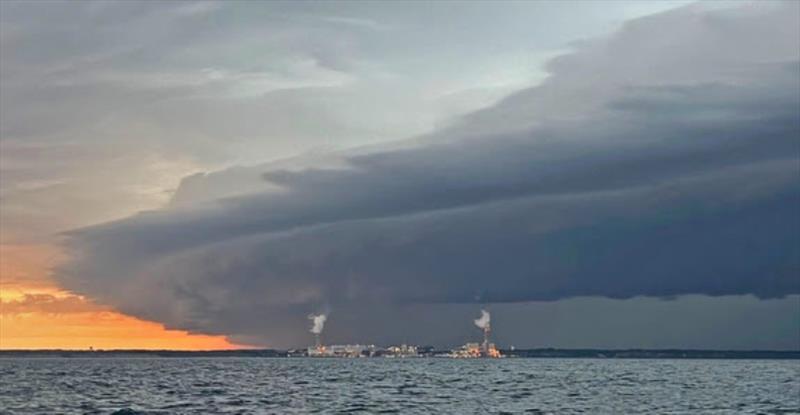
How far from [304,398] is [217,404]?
19284 mm

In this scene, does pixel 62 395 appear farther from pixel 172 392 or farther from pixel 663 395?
pixel 663 395

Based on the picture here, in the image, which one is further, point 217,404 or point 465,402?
point 465,402

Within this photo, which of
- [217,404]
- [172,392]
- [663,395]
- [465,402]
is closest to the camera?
[217,404]

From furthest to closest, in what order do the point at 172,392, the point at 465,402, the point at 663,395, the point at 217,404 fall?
the point at 663,395 < the point at 172,392 < the point at 465,402 < the point at 217,404

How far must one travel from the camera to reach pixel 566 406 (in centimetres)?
12319

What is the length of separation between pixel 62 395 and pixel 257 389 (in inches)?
1199

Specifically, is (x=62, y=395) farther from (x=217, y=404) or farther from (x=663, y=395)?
(x=663, y=395)

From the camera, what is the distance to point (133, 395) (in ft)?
457

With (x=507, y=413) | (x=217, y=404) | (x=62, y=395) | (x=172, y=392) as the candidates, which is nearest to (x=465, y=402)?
(x=507, y=413)

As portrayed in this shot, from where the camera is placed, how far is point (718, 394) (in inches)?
6280

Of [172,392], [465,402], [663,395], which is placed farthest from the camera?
[663,395]

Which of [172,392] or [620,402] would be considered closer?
[620,402]

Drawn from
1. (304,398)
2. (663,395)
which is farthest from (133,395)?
(663,395)

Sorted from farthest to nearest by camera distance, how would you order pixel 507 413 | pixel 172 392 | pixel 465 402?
pixel 172 392 → pixel 465 402 → pixel 507 413
